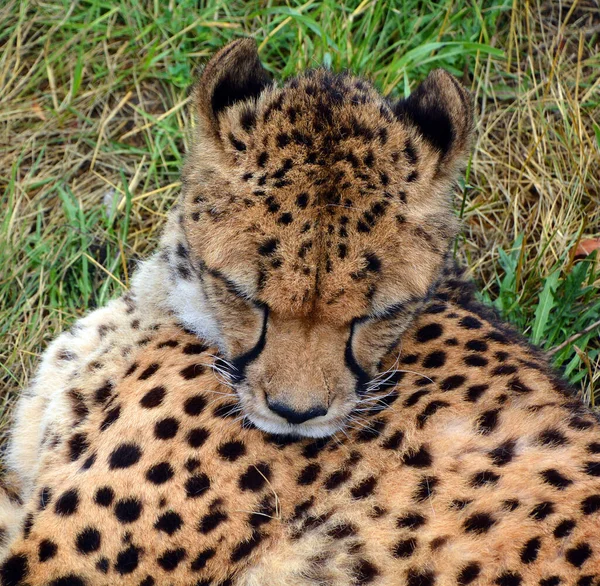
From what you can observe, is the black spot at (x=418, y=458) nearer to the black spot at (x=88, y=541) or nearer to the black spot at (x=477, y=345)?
the black spot at (x=477, y=345)

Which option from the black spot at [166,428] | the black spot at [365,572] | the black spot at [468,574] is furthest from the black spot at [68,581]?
the black spot at [468,574]

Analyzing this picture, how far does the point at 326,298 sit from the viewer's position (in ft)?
8.02

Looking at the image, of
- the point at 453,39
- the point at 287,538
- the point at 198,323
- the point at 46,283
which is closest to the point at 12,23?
the point at 46,283

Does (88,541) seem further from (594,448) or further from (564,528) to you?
(594,448)

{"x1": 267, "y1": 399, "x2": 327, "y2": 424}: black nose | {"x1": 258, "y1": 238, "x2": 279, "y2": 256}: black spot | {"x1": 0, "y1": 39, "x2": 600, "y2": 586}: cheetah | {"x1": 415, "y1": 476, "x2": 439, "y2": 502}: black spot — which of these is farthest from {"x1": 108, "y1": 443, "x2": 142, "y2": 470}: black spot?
{"x1": 415, "y1": 476, "x2": 439, "y2": 502}: black spot

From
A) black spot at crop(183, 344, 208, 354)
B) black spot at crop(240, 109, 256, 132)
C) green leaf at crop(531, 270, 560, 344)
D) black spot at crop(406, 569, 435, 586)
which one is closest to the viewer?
black spot at crop(406, 569, 435, 586)

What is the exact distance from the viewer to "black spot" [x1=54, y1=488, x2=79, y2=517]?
8.61ft

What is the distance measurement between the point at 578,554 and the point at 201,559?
1.00 m

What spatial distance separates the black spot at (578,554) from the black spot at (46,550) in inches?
54.3

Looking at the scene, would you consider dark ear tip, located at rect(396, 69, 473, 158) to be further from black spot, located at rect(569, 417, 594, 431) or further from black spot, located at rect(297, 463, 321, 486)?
black spot, located at rect(297, 463, 321, 486)

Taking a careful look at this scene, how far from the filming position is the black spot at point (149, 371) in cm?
281

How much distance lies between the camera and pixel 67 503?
104 inches

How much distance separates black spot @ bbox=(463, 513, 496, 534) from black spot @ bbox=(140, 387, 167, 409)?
931mm

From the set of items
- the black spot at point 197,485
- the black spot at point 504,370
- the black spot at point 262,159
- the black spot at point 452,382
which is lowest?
the black spot at point 197,485
